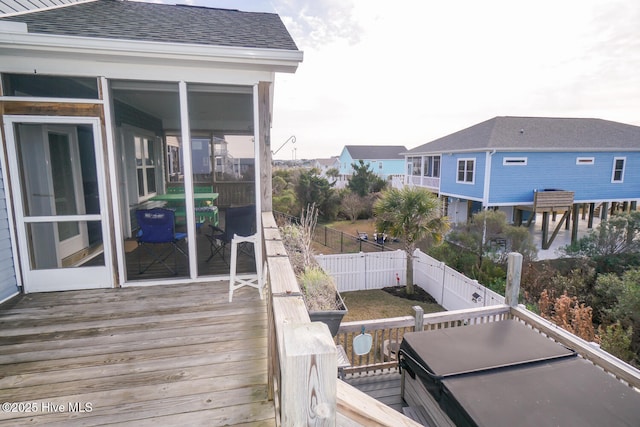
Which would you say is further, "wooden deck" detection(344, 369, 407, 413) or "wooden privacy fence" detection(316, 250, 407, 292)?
"wooden privacy fence" detection(316, 250, 407, 292)

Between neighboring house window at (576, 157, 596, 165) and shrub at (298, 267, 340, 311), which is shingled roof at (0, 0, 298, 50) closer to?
shrub at (298, 267, 340, 311)

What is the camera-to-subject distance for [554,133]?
14469mm

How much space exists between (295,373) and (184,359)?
1970 millimetres

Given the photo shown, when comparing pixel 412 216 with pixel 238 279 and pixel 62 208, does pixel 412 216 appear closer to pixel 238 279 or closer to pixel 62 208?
pixel 238 279

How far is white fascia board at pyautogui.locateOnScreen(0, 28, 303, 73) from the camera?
9.64 ft

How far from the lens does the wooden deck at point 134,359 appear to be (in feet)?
6.15

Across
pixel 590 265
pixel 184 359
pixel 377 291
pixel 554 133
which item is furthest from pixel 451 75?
pixel 184 359

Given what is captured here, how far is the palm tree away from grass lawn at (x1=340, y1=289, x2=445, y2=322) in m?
1.36

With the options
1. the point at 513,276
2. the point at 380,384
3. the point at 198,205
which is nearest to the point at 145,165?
the point at 198,205

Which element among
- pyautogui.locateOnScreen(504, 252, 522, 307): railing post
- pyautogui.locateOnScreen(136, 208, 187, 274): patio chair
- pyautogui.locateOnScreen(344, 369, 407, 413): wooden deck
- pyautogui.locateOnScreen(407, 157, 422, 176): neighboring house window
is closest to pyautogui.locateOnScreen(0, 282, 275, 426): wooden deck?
pyautogui.locateOnScreen(136, 208, 187, 274): patio chair

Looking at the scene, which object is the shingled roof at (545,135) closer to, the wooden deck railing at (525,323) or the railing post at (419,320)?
the wooden deck railing at (525,323)

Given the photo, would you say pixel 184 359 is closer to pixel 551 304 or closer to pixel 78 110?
pixel 78 110

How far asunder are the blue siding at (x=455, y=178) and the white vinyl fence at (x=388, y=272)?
19.6ft

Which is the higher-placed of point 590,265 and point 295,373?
point 295,373
